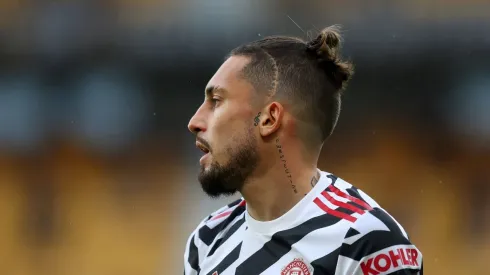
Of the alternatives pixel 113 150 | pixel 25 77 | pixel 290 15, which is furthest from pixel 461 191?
pixel 25 77

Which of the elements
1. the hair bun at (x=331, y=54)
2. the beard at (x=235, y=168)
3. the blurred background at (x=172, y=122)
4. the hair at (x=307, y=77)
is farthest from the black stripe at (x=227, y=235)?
the blurred background at (x=172, y=122)

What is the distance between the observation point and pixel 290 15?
2.47m

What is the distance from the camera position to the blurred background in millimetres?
2375

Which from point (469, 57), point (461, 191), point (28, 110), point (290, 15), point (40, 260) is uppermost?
point (290, 15)

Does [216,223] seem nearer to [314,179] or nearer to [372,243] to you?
[314,179]

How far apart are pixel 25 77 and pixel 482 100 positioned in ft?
6.10

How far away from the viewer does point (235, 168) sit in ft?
3.66

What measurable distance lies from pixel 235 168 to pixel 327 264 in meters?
0.24

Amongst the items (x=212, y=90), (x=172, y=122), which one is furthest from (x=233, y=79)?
(x=172, y=122)

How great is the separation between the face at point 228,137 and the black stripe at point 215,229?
0.40 ft

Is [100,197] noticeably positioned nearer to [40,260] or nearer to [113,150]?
[113,150]

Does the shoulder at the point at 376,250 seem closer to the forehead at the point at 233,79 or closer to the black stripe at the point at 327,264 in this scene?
the black stripe at the point at 327,264

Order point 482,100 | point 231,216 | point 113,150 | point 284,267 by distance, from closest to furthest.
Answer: point 284,267 < point 231,216 < point 482,100 < point 113,150

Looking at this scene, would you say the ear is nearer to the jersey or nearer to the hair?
the hair
